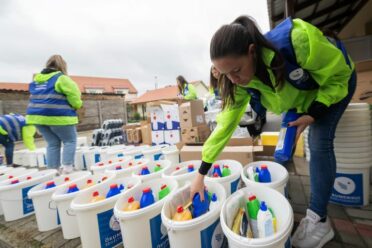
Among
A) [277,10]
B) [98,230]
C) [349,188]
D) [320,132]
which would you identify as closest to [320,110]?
[320,132]

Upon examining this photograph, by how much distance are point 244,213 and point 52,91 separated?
1891 mm

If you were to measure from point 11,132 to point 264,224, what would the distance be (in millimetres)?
3464

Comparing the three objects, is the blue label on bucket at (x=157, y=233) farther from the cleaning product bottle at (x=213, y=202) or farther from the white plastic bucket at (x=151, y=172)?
the white plastic bucket at (x=151, y=172)

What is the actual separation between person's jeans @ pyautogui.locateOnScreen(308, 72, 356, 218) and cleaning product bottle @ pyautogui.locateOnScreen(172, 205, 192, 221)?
1.83 ft

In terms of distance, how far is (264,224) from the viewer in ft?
2.17

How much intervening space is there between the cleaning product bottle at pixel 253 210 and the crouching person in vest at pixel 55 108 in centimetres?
173

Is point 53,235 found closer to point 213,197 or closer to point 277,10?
point 213,197

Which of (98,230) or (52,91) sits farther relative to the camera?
(52,91)

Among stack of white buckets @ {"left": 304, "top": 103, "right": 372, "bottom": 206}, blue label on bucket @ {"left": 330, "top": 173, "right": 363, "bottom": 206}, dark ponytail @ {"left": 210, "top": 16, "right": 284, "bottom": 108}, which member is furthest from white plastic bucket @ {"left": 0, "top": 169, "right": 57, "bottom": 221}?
blue label on bucket @ {"left": 330, "top": 173, "right": 363, "bottom": 206}

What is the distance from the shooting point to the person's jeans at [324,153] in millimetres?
800

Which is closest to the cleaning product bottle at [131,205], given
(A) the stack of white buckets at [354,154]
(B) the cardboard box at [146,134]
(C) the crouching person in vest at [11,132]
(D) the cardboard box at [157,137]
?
(A) the stack of white buckets at [354,154]

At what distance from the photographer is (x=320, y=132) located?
2.69 ft

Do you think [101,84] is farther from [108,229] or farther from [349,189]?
[349,189]

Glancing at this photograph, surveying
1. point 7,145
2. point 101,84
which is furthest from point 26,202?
point 101,84
